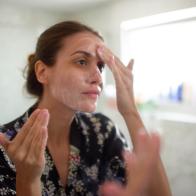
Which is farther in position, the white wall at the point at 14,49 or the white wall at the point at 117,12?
the white wall at the point at 14,49

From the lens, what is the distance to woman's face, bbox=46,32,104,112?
0.81 metres

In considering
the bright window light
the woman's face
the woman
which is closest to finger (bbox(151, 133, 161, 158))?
the woman

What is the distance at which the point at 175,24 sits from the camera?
5.21 ft

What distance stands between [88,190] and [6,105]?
1311 mm

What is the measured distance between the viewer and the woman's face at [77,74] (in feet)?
2.65

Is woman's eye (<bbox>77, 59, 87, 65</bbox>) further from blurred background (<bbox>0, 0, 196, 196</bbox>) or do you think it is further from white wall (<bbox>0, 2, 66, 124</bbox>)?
white wall (<bbox>0, 2, 66, 124</bbox>)

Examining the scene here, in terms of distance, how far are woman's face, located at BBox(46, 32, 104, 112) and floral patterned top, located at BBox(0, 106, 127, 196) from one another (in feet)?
0.37

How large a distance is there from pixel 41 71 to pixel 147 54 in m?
0.97

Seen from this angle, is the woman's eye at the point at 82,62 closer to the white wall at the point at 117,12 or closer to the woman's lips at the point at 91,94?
the woman's lips at the point at 91,94

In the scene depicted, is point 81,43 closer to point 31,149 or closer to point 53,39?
point 53,39

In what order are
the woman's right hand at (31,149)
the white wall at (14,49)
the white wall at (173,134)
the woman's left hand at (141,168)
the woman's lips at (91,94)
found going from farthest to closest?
the white wall at (14,49), the white wall at (173,134), the woman's lips at (91,94), the woman's right hand at (31,149), the woman's left hand at (141,168)

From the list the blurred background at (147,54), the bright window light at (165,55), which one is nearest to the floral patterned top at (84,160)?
the blurred background at (147,54)

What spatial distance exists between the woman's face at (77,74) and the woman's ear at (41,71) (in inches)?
0.6

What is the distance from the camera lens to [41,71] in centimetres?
89
